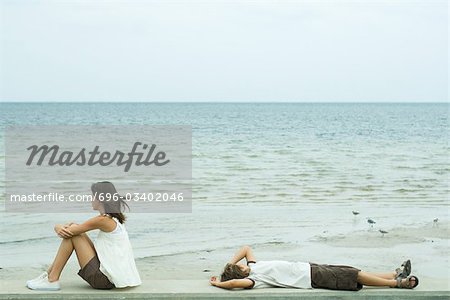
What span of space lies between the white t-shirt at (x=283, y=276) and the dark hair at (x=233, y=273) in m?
0.06

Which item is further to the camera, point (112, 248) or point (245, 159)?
point (245, 159)

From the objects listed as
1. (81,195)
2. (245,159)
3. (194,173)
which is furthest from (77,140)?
(81,195)

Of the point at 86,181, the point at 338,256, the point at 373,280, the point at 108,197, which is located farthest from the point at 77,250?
the point at 86,181

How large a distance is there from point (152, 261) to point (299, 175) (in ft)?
40.8

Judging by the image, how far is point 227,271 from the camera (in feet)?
20.8

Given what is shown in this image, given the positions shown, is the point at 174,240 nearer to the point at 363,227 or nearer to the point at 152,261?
the point at 152,261

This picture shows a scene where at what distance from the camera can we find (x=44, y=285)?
610 cm

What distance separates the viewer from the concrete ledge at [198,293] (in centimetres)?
600

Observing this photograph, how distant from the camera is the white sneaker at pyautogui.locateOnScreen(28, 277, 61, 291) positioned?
20.0ft

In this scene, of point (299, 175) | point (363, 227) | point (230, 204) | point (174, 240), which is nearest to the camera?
point (174, 240)

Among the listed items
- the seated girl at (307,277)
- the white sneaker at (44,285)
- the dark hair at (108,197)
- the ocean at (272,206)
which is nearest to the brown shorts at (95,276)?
the white sneaker at (44,285)

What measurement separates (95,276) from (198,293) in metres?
0.86

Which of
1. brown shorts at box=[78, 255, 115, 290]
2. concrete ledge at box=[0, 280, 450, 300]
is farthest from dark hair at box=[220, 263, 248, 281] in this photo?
brown shorts at box=[78, 255, 115, 290]

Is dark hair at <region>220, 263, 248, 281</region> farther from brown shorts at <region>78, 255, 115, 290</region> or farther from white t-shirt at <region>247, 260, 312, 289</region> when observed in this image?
brown shorts at <region>78, 255, 115, 290</region>
